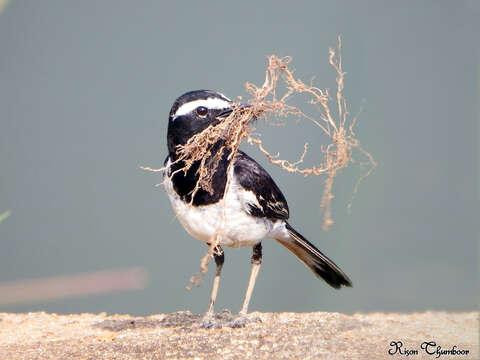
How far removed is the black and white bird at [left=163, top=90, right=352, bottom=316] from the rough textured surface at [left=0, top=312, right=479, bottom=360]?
1.40 feet

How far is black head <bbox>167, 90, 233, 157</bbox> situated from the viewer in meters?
2.96

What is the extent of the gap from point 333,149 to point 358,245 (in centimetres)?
84

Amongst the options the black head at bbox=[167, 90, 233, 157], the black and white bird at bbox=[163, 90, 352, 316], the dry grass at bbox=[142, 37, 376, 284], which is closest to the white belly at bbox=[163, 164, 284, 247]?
the black and white bird at bbox=[163, 90, 352, 316]

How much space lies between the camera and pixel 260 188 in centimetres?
315

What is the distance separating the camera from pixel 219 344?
8.98ft

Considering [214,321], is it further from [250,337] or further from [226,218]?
[226,218]

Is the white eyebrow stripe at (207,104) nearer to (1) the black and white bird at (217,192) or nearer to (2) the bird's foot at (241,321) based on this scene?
(1) the black and white bird at (217,192)

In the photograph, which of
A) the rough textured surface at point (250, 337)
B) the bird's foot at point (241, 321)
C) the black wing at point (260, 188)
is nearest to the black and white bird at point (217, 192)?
the black wing at point (260, 188)

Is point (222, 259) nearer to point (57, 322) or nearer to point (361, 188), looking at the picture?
point (361, 188)

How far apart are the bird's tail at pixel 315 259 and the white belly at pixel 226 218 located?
13.6 inches

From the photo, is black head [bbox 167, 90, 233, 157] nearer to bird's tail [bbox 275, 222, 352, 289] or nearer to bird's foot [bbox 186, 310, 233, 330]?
bird's tail [bbox 275, 222, 352, 289]

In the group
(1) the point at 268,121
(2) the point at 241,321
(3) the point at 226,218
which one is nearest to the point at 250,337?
(2) the point at 241,321

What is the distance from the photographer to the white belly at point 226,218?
9.76 ft

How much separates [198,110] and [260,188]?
22.4 inches
